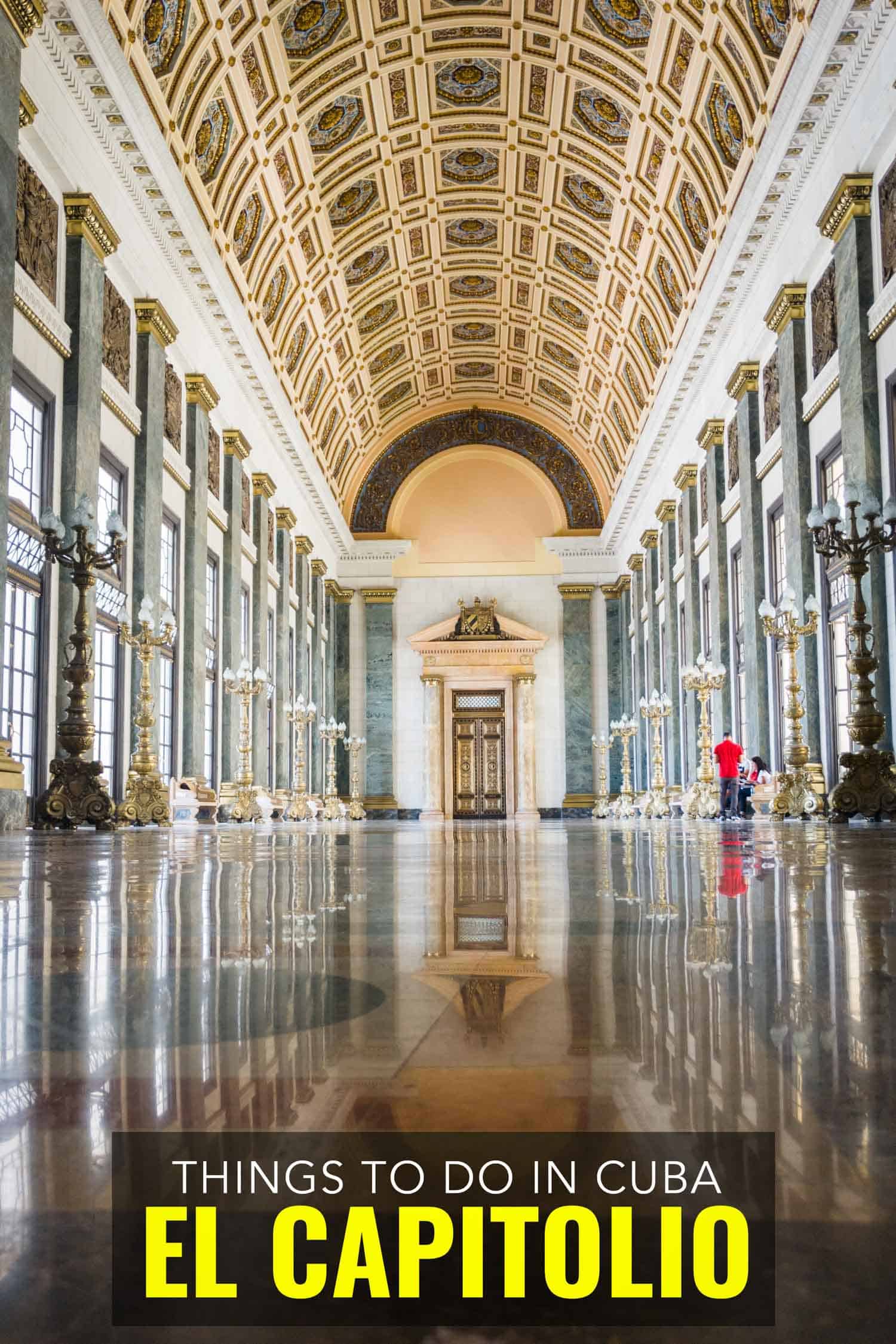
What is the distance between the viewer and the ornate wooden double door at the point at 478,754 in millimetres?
34531

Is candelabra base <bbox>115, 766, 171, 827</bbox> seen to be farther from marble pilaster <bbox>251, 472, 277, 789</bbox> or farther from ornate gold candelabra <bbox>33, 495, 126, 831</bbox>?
marble pilaster <bbox>251, 472, 277, 789</bbox>

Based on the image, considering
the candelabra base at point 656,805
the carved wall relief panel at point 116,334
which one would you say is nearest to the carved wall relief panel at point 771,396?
the candelabra base at point 656,805

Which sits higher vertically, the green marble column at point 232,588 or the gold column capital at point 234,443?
the gold column capital at point 234,443

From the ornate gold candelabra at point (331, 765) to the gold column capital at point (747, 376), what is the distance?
15684 millimetres

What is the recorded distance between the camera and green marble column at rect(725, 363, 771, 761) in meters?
18.4

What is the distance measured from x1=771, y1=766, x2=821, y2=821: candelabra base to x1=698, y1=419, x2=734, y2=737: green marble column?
21.5 feet

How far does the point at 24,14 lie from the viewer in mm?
10211

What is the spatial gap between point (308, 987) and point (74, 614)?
1286 centimetres

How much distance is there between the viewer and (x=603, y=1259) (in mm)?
373

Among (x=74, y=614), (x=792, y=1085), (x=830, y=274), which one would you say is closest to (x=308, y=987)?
(x=792, y=1085)

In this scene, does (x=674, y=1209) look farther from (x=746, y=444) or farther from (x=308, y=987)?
(x=746, y=444)

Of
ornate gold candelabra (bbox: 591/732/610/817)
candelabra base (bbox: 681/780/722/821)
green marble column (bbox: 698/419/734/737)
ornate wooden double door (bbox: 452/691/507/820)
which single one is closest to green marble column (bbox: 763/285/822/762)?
candelabra base (bbox: 681/780/722/821)

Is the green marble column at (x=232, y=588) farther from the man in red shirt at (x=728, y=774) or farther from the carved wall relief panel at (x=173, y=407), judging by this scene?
the man in red shirt at (x=728, y=774)

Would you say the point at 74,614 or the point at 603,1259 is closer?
the point at 603,1259
